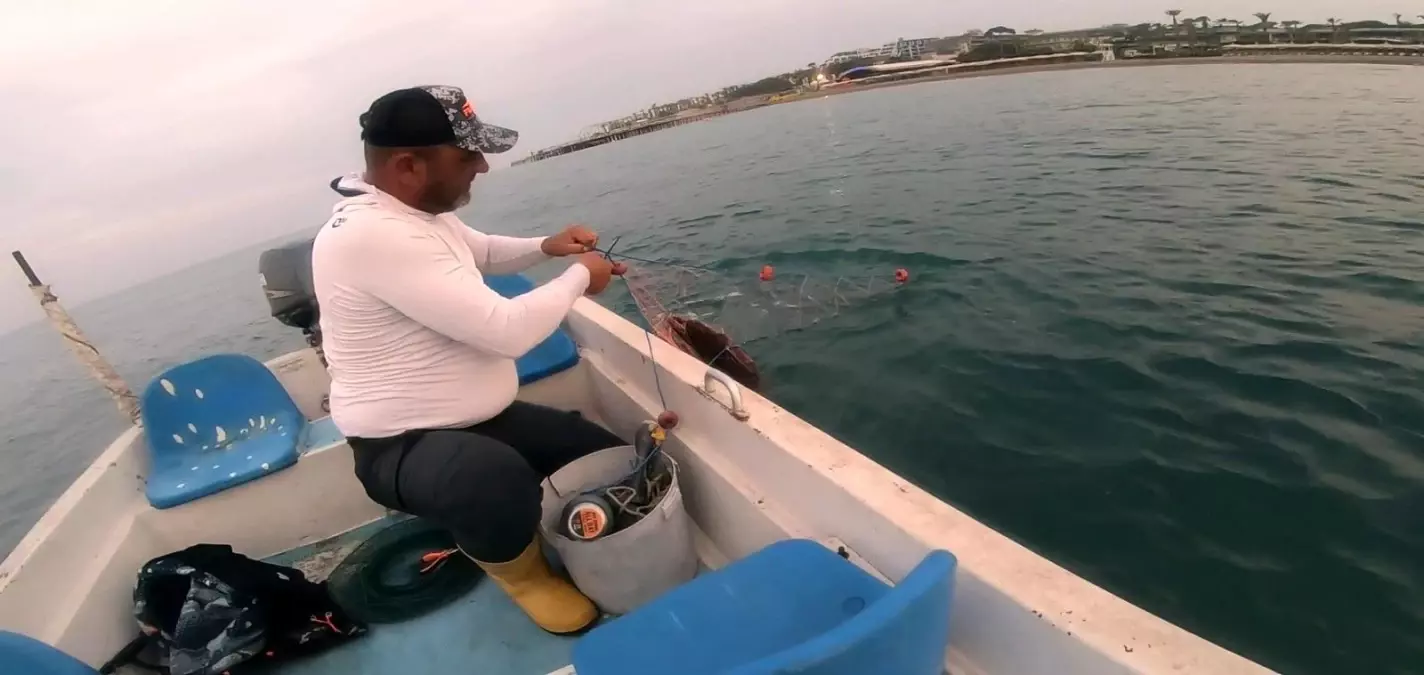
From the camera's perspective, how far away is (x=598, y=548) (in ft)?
6.42

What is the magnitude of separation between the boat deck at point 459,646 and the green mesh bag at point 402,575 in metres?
0.04

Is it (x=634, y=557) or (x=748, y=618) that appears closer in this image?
(x=748, y=618)

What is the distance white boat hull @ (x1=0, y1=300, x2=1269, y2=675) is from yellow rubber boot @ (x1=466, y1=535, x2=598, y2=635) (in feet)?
1.48

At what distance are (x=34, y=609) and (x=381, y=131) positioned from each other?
1.76m

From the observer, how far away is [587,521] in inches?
81.4

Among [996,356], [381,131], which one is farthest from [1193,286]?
[381,131]

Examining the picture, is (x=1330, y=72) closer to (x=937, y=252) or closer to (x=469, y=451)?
(x=937, y=252)

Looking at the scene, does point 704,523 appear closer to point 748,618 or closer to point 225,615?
point 748,618

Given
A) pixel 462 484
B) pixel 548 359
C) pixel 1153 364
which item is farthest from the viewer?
pixel 1153 364

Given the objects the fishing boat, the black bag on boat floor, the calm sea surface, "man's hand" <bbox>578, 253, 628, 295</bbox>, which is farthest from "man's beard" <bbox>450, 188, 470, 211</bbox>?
the black bag on boat floor

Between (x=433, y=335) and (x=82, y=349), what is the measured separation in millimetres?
2503

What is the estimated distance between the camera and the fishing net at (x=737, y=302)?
16.9 feet

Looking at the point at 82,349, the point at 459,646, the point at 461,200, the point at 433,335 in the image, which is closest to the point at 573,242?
A: the point at 461,200

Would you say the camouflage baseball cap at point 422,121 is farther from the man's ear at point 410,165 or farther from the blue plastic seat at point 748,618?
the blue plastic seat at point 748,618
